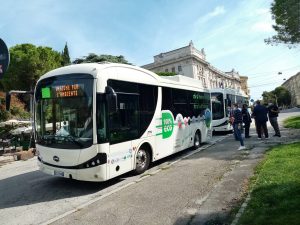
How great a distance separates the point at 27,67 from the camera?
43.1 m

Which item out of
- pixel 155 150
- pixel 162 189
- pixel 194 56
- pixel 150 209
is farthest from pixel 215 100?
pixel 194 56

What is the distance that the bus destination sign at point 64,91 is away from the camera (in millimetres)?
7832

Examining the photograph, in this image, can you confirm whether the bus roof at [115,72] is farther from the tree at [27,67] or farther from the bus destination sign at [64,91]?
the tree at [27,67]

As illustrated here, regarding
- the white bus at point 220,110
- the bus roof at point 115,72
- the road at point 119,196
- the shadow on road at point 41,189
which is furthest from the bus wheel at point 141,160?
the white bus at point 220,110

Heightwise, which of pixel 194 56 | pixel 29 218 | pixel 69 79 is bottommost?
pixel 29 218

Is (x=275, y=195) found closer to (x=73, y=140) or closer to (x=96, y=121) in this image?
(x=96, y=121)

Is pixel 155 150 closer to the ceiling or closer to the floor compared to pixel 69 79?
closer to the floor

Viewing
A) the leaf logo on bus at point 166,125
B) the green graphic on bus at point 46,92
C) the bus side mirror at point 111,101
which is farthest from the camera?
the leaf logo on bus at point 166,125

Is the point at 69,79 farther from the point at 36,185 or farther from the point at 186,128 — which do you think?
the point at 186,128

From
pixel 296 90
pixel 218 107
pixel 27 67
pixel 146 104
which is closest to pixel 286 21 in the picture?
pixel 218 107

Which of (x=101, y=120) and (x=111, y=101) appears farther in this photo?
(x=101, y=120)

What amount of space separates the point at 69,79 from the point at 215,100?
15120 millimetres

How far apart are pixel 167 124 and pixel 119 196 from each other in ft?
14.0

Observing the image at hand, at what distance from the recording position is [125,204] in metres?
6.66
